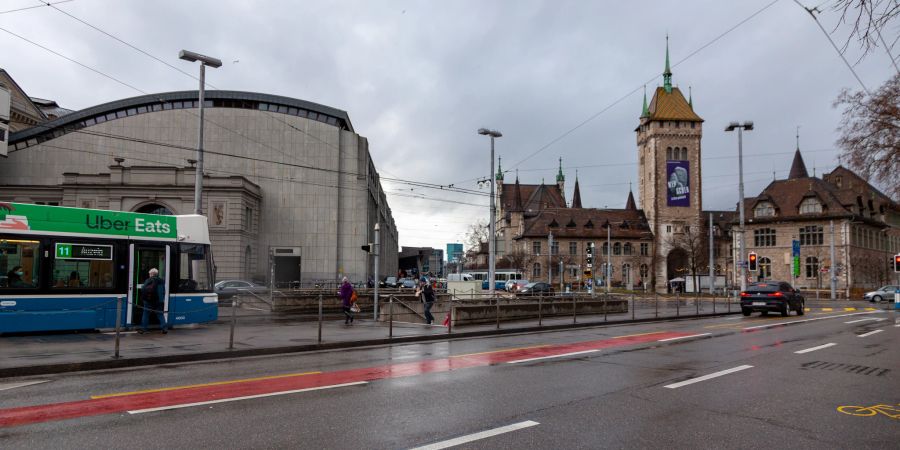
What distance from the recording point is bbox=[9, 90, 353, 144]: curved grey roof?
63031 millimetres

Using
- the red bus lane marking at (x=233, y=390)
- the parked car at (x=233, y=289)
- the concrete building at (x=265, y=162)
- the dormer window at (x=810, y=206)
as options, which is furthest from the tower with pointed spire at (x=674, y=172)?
the red bus lane marking at (x=233, y=390)

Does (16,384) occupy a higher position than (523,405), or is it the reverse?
(523,405)

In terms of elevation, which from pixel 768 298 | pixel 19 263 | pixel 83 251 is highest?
pixel 83 251

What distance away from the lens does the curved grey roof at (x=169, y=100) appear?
207 ft

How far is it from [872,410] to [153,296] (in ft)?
49.5

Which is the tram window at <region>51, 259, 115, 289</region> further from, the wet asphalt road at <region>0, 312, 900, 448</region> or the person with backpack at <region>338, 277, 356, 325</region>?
the person with backpack at <region>338, 277, 356, 325</region>

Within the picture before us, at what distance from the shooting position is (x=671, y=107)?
98.2 meters

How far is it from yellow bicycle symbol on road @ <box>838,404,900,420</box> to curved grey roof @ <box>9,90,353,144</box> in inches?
2439

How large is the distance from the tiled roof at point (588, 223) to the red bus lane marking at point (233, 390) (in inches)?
3545

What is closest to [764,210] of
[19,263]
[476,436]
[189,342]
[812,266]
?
[812,266]

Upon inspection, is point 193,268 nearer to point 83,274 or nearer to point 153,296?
point 153,296

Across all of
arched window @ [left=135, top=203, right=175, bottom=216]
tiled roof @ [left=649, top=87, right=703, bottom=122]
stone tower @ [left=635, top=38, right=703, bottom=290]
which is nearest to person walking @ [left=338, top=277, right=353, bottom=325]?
arched window @ [left=135, top=203, right=175, bottom=216]

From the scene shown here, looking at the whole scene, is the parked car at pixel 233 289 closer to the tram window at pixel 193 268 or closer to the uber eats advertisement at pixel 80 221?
the tram window at pixel 193 268

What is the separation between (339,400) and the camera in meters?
7.42
